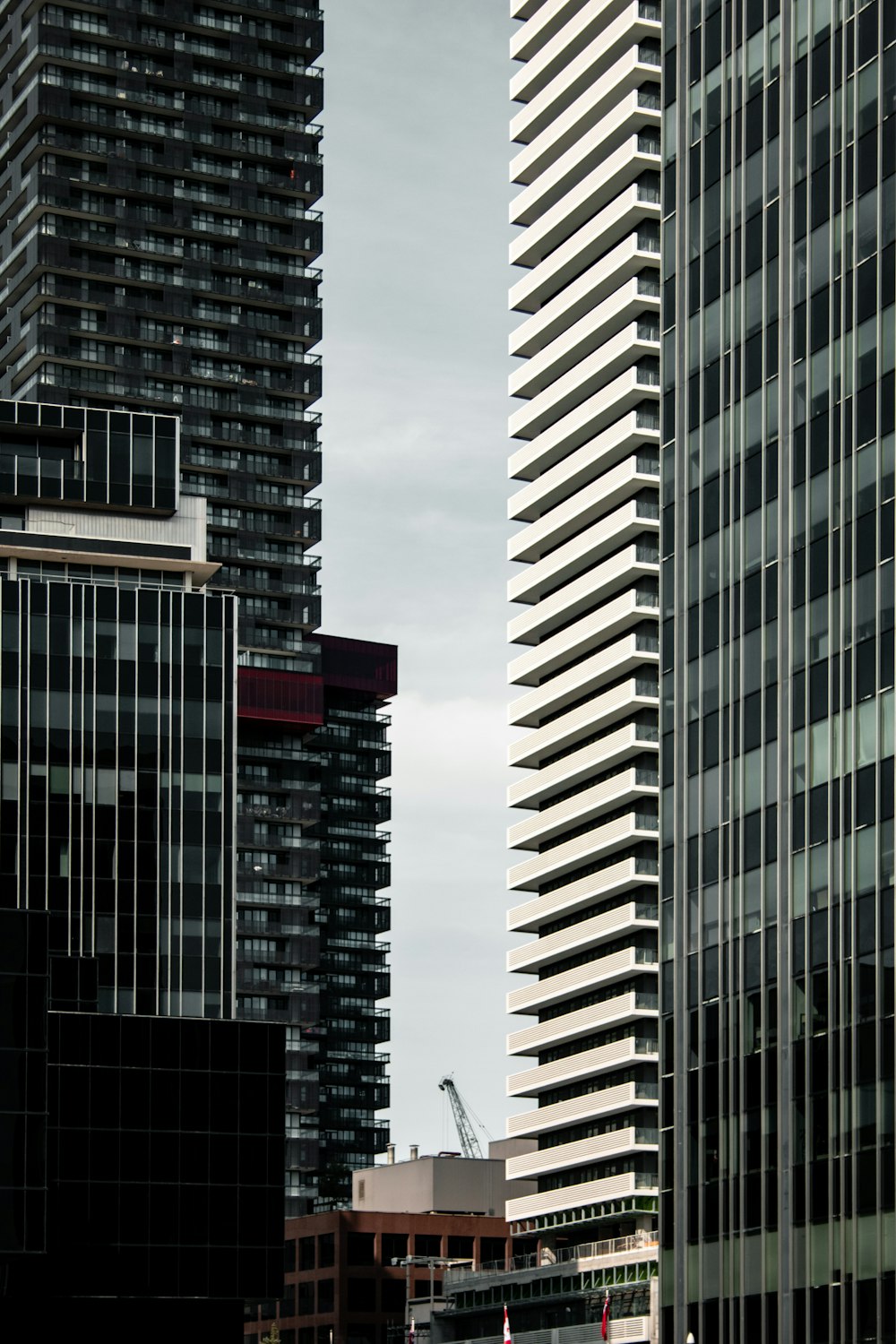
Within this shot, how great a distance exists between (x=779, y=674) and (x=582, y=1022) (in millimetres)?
76974

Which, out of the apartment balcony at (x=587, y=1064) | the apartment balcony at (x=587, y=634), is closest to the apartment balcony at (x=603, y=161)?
the apartment balcony at (x=587, y=634)

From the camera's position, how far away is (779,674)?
9119cm

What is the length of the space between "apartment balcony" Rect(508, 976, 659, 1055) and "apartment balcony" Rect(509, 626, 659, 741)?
21.5m

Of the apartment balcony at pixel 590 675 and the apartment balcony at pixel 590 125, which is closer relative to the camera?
the apartment balcony at pixel 590 675

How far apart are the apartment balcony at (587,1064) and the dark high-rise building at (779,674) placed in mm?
59100

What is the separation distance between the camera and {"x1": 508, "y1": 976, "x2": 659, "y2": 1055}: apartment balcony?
15900 cm

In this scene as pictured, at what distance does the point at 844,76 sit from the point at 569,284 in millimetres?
87864

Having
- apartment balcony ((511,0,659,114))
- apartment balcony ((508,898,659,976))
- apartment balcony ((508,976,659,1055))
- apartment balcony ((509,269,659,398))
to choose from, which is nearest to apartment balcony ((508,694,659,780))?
apartment balcony ((508,898,659,976))

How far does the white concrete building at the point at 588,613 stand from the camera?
161 metres

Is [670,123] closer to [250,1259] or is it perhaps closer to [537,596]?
[250,1259]

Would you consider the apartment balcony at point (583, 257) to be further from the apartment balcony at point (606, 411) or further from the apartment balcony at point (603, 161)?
the apartment balcony at point (606, 411)

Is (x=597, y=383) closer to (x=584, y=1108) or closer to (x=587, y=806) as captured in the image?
(x=587, y=806)

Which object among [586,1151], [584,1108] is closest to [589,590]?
[584,1108]

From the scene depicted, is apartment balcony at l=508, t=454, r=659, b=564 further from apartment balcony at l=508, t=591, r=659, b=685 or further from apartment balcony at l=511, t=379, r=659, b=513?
apartment balcony at l=508, t=591, r=659, b=685
